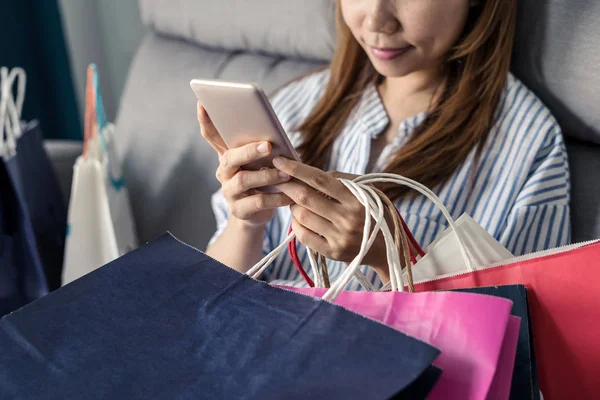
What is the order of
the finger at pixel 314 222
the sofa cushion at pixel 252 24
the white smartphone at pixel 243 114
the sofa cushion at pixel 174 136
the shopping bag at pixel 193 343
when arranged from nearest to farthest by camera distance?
the shopping bag at pixel 193 343
the white smartphone at pixel 243 114
the finger at pixel 314 222
the sofa cushion at pixel 252 24
the sofa cushion at pixel 174 136

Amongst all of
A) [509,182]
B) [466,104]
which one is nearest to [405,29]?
[466,104]

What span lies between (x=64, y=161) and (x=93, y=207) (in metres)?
0.29

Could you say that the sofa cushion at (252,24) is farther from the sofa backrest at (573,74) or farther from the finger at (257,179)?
the finger at (257,179)

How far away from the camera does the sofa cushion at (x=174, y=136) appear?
51.1 inches

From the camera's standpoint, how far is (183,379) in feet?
1.56

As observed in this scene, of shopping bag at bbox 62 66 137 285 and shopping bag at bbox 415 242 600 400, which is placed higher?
shopping bag at bbox 415 242 600 400

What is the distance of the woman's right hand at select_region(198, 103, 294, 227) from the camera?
0.67 m

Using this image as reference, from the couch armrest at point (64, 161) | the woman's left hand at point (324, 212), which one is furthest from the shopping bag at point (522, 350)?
the couch armrest at point (64, 161)

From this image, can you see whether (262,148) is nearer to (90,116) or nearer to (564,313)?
(564,313)

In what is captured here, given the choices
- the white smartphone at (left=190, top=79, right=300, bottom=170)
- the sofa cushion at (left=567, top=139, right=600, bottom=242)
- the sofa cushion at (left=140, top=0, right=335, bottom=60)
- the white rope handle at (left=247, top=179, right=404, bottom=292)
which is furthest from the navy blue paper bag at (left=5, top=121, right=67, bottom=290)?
the sofa cushion at (left=567, top=139, right=600, bottom=242)

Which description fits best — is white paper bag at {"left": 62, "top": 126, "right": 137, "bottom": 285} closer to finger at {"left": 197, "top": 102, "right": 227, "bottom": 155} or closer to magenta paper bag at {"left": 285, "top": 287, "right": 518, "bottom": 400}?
finger at {"left": 197, "top": 102, "right": 227, "bottom": 155}

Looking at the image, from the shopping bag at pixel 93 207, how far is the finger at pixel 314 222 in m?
0.60

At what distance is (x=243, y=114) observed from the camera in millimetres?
629

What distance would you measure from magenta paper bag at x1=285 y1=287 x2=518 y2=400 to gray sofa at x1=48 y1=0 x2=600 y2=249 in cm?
53
